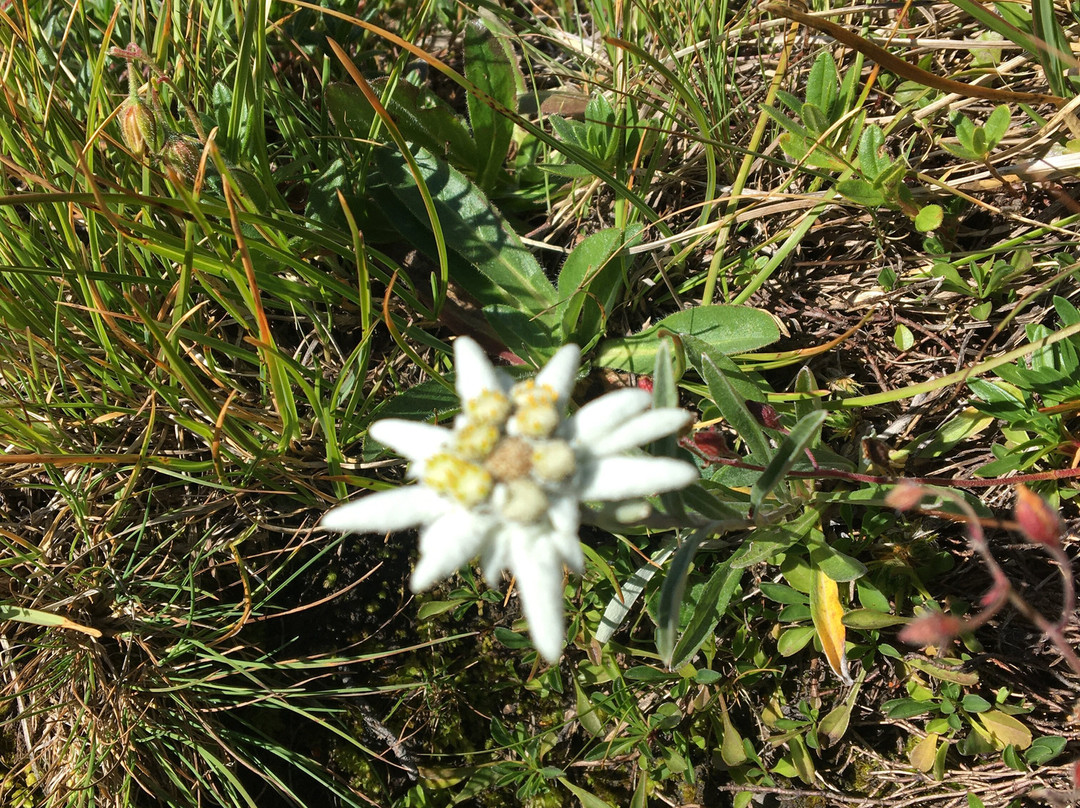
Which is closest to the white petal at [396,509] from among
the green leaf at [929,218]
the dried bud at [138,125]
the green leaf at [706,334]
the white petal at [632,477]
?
the white petal at [632,477]

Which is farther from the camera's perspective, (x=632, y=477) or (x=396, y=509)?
(x=396, y=509)

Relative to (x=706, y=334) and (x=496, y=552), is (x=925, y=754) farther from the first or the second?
(x=496, y=552)

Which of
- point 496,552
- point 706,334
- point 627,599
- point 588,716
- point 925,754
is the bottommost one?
point 588,716

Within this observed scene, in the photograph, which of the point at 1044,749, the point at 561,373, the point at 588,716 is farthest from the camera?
the point at 588,716

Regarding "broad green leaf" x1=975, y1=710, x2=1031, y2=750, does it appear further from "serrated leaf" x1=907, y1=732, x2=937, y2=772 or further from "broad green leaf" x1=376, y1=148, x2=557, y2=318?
"broad green leaf" x1=376, y1=148, x2=557, y2=318

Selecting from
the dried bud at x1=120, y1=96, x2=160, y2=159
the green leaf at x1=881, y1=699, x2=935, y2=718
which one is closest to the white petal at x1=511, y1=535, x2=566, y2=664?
the green leaf at x1=881, y1=699, x2=935, y2=718

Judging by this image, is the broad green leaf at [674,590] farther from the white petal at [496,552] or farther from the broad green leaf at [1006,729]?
the broad green leaf at [1006,729]

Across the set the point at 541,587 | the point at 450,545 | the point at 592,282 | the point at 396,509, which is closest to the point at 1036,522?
the point at 541,587
